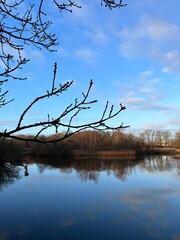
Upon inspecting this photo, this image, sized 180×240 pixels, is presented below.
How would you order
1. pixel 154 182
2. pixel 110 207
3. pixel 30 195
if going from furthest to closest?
pixel 154 182, pixel 30 195, pixel 110 207

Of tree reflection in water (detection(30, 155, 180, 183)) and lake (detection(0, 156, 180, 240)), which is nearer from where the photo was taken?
lake (detection(0, 156, 180, 240))

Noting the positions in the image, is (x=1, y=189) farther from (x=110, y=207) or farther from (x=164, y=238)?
(x=164, y=238)

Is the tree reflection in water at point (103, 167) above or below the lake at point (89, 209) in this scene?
above

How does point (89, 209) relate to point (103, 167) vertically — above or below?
below

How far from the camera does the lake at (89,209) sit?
7.23m

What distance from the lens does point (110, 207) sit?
372 inches

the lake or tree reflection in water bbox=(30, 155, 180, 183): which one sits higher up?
tree reflection in water bbox=(30, 155, 180, 183)

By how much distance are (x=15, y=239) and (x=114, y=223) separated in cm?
231

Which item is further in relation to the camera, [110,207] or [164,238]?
[110,207]

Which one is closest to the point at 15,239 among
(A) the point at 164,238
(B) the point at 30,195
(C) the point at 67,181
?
(A) the point at 164,238

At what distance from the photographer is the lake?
23.7 feet

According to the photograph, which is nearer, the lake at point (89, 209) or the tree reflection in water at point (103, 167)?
the lake at point (89, 209)

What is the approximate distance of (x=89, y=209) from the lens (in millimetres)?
9250

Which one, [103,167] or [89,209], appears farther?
[103,167]
